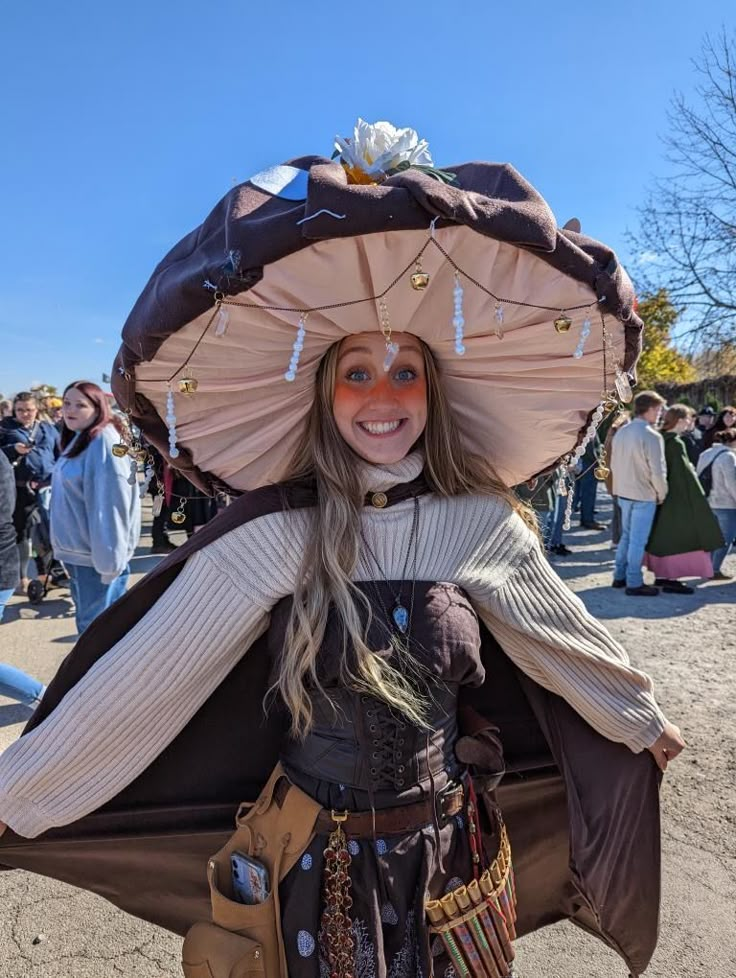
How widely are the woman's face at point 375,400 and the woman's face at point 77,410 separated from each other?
273cm

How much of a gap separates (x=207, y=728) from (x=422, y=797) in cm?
58

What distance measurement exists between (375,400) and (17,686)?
2995 millimetres

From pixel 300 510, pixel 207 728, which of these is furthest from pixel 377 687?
pixel 207 728

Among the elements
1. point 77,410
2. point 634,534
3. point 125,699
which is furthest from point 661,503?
point 125,699

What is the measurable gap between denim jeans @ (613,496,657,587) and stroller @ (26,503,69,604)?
539cm

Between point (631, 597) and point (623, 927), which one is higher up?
point (623, 927)

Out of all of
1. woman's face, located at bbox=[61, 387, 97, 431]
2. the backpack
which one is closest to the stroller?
woman's face, located at bbox=[61, 387, 97, 431]

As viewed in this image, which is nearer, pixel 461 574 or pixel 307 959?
pixel 307 959

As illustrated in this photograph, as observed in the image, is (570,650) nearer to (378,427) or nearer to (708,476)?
(378,427)

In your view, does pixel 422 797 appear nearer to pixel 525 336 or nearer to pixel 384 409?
pixel 384 409

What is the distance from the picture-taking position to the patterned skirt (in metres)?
1.40

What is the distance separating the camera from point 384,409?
5.33 feet

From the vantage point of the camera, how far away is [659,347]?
24891 millimetres

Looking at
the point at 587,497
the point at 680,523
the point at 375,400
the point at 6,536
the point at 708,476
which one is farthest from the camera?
the point at 587,497
